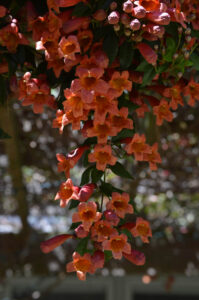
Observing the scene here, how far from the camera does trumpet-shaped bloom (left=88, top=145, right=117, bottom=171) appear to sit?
0.80 meters

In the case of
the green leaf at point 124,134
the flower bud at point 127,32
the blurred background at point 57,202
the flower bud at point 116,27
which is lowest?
the blurred background at point 57,202

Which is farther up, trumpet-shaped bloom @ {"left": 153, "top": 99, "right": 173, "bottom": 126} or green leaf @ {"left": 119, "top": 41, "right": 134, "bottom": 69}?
green leaf @ {"left": 119, "top": 41, "right": 134, "bottom": 69}

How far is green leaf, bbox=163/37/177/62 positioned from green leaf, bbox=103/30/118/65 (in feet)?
0.31

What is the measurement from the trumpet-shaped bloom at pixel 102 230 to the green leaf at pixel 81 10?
0.36 m

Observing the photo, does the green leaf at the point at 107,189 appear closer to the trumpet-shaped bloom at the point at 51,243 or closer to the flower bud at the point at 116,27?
the trumpet-shaped bloom at the point at 51,243

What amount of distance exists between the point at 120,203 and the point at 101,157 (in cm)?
9

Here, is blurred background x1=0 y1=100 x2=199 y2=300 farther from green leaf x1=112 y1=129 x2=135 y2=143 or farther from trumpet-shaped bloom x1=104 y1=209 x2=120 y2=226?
trumpet-shaped bloom x1=104 y1=209 x2=120 y2=226

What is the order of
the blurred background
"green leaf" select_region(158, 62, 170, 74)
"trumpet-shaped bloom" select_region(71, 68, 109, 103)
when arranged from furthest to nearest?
the blurred background → "green leaf" select_region(158, 62, 170, 74) → "trumpet-shaped bloom" select_region(71, 68, 109, 103)

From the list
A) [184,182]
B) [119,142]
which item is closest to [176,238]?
[184,182]

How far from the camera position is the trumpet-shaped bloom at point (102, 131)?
78cm

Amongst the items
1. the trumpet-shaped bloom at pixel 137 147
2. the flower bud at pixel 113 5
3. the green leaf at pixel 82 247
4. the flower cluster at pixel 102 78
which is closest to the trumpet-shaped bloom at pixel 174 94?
the flower cluster at pixel 102 78

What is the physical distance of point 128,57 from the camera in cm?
81

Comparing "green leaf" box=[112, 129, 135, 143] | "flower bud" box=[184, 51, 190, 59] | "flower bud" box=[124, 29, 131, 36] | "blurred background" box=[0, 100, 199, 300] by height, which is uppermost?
"flower bud" box=[124, 29, 131, 36]

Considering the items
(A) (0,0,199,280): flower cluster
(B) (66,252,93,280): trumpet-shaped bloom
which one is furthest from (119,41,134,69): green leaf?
(B) (66,252,93,280): trumpet-shaped bloom
